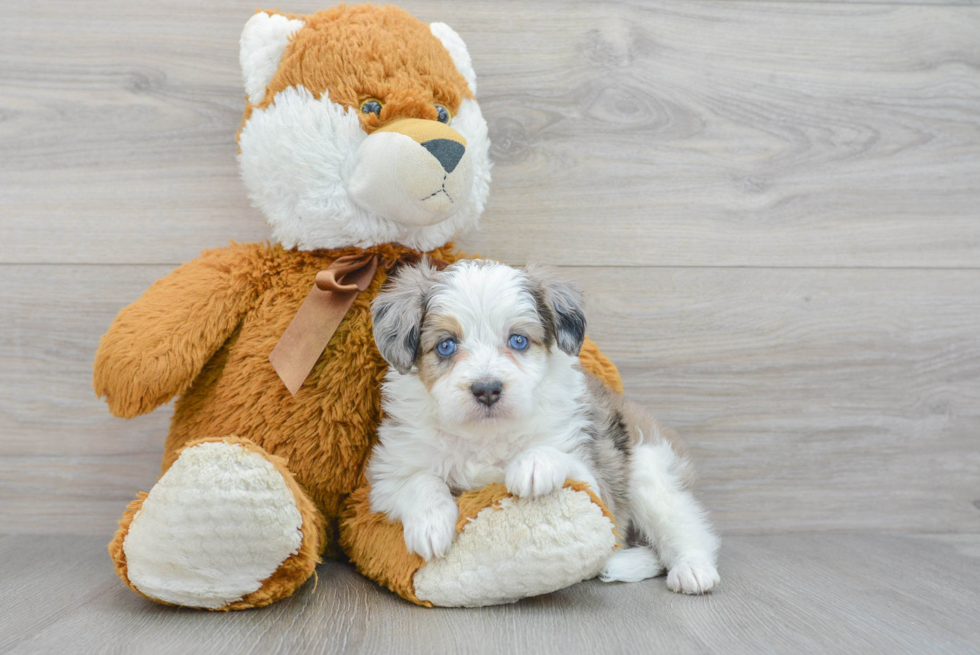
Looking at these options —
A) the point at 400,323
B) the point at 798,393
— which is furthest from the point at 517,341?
the point at 798,393

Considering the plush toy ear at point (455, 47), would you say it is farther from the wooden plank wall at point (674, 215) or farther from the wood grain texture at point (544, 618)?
the wood grain texture at point (544, 618)

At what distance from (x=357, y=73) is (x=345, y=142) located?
0.14 meters

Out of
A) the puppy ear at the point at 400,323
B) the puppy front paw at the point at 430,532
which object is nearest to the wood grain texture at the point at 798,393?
the puppy ear at the point at 400,323

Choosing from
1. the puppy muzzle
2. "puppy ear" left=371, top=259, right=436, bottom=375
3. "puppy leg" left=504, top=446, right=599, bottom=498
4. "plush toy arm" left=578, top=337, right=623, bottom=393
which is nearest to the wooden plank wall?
"plush toy arm" left=578, top=337, right=623, bottom=393

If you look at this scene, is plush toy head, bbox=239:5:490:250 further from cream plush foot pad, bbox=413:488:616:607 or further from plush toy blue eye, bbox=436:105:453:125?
cream plush foot pad, bbox=413:488:616:607

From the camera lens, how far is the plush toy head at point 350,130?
1.40m

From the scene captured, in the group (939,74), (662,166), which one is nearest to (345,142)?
(662,166)

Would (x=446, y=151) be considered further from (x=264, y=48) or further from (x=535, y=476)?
(x=535, y=476)

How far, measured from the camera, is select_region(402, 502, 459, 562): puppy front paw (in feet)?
4.20

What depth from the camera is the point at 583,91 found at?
1.94 metres

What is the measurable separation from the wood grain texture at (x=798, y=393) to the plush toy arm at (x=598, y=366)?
19 centimetres

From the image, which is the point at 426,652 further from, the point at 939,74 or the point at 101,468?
the point at 939,74

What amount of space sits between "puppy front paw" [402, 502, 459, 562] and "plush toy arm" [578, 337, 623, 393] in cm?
56

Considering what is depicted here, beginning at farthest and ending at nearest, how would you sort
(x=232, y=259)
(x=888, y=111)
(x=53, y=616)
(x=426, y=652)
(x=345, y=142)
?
(x=888, y=111), (x=232, y=259), (x=345, y=142), (x=53, y=616), (x=426, y=652)
